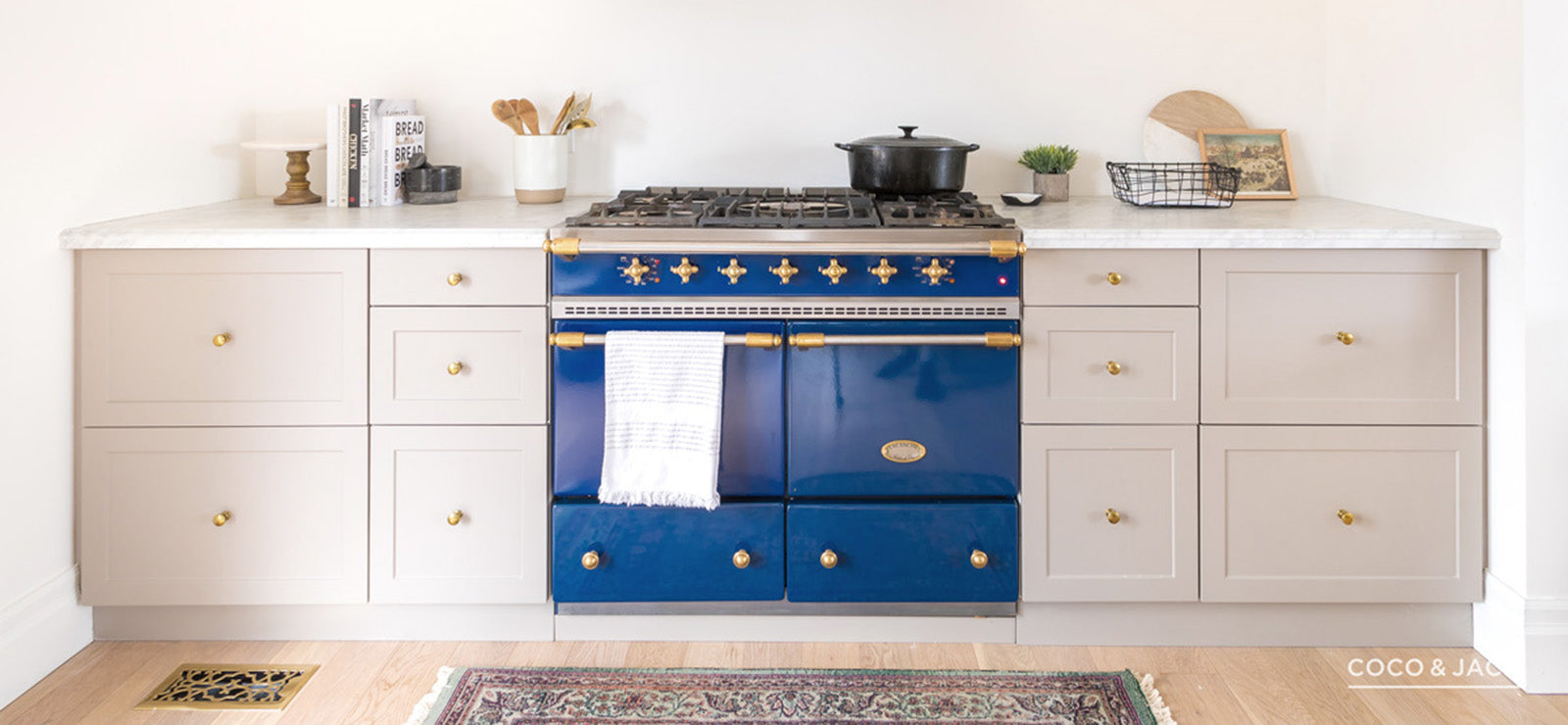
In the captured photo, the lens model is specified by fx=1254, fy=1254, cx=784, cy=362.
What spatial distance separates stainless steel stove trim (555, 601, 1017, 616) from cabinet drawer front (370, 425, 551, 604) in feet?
0.43

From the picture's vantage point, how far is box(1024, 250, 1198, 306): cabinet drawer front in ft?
7.88

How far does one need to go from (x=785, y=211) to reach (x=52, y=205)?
1.39m

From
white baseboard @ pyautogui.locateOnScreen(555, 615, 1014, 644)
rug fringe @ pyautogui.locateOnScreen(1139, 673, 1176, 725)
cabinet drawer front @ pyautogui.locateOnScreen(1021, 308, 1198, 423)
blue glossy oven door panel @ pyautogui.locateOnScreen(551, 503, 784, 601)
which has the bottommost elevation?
rug fringe @ pyautogui.locateOnScreen(1139, 673, 1176, 725)

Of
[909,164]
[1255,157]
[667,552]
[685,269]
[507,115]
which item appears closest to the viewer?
[685,269]

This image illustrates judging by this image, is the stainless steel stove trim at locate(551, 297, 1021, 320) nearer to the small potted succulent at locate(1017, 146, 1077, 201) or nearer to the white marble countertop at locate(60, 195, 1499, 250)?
the white marble countertop at locate(60, 195, 1499, 250)

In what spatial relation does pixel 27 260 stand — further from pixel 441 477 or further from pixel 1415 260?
pixel 1415 260

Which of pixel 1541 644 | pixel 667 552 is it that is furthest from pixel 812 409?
pixel 1541 644

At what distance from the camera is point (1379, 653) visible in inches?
98.7

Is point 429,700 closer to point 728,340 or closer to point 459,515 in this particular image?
point 459,515

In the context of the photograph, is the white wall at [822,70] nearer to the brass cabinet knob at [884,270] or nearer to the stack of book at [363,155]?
the stack of book at [363,155]

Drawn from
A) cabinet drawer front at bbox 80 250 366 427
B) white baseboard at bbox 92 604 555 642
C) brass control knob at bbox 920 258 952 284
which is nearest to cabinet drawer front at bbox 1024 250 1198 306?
brass control knob at bbox 920 258 952 284

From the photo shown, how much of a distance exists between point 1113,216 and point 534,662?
4.88 feet

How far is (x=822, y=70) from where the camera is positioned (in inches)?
122

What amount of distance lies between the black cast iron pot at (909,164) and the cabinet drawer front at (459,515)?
96cm
